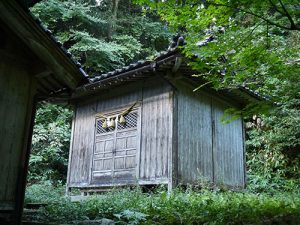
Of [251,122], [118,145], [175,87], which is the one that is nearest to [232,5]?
[175,87]

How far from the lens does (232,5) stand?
4914mm

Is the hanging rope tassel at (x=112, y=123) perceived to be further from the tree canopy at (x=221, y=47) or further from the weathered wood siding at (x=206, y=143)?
the tree canopy at (x=221, y=47)

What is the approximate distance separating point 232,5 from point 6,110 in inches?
158

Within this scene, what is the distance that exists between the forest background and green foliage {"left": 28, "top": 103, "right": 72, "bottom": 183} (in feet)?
0.16

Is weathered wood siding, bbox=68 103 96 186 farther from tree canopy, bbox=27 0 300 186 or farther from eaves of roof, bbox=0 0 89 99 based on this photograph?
eaves of roof, bbox=0 0 89 99

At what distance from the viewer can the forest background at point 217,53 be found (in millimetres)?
5469

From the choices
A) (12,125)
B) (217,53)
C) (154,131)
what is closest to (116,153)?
(154,131)

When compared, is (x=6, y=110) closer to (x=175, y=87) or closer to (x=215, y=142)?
(x=175, y=87)

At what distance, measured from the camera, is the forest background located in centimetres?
547

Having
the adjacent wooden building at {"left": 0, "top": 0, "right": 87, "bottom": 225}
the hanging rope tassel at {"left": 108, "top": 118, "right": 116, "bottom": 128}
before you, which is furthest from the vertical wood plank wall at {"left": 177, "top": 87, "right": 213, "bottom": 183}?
the adjacent wooden building at {"left": 0, "top": 0, "right": 87, "bottom": 225}

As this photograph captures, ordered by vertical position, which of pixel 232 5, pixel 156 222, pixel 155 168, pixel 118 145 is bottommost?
pixel 156 222

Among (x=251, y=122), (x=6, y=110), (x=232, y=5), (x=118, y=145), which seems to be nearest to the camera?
(x=232, y=5)

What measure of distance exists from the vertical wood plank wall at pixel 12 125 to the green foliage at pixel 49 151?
10462mm

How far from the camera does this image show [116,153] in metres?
11.6
